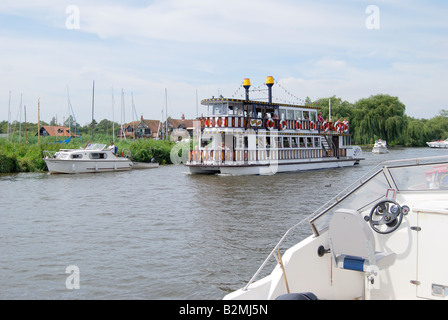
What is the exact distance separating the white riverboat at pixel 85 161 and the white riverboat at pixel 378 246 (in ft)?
97.0

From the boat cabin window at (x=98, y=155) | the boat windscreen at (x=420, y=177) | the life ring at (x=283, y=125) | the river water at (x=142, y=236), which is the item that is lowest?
the river water at (x=142, y=236)

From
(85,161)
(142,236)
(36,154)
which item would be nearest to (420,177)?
(142,236)

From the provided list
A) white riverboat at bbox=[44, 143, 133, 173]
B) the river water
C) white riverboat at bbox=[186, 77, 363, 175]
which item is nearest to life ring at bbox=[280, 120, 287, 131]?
white riverboat at bbox=[186, 77, 363, 175]

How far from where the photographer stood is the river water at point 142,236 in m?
8.82

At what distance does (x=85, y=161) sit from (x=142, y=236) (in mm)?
22304

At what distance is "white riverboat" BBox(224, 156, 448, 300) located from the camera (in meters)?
5.13

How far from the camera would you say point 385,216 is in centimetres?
555

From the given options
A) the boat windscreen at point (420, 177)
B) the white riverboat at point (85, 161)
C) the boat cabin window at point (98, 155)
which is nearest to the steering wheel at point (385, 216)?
the boat windscreen at point (420, 177)

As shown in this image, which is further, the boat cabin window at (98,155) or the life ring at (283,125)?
the boat cabin window at (98,155)

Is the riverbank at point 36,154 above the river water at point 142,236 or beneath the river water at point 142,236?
above

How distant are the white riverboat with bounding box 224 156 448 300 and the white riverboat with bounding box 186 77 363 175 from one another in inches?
931

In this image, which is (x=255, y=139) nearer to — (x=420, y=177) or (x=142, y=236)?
(x=142, y=236)

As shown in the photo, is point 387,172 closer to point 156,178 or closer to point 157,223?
point 157,223

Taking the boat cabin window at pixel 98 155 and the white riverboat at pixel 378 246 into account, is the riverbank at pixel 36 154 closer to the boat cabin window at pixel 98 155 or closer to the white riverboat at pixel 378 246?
the boat cabin window at pixel 98 155
